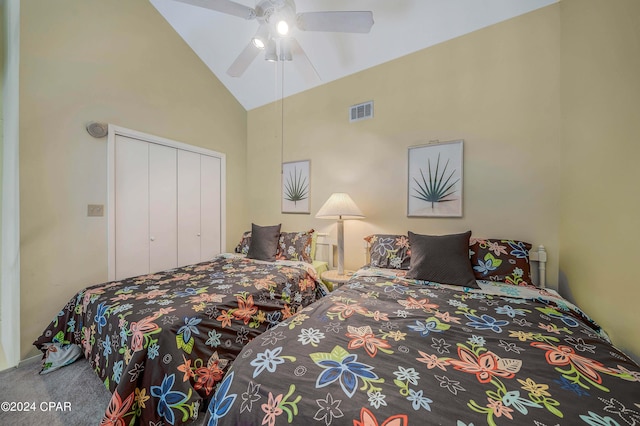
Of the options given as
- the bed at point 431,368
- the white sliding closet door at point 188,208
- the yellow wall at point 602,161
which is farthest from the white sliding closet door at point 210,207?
the yellow wall at point 602,161

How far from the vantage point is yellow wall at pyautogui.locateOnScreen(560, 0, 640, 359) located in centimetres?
→ 123

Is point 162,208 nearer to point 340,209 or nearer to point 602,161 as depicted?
point 340,209

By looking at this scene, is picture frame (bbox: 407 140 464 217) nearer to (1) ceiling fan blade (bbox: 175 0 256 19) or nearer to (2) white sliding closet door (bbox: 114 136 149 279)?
(1) ceiling fan blade (bbox: 175 0 256 19)

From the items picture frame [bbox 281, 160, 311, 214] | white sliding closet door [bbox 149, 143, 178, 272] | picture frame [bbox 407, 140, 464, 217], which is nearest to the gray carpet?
white sliding closet door [bbox 149, 143, 178, 272]

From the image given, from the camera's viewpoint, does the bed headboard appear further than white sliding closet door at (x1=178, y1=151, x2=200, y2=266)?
No

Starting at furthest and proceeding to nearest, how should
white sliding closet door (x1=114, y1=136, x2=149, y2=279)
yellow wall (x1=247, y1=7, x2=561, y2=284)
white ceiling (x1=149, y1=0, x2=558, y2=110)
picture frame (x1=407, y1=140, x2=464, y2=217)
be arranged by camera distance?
white sliding closet door (x1=114, y1=136, x2=149, y2=279)
picture frame (x1=407, y1=140, x2=464, y2=217)
white ceiling (x1=149, y1=0, x2=558, y2=110)
yellow wall (x1=247, y1=7, x2=561, y2=284)

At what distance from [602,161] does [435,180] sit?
107 centimetres

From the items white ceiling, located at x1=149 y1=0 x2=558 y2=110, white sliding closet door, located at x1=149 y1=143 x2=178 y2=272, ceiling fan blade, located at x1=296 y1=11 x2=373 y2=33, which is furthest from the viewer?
white sliding closet door, located at x1=149 y1=143 x2=178 y2=272

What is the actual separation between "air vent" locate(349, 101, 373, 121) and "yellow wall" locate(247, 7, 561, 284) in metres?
0.06

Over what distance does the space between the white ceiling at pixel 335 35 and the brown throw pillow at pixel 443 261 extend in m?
1.97

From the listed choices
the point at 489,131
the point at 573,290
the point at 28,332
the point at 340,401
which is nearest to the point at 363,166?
the point at 489,131

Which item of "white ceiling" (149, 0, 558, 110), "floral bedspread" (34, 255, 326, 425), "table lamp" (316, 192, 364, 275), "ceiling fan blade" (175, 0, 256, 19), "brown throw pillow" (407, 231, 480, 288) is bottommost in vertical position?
"floral bedspread" (34, 255, 326, 425)

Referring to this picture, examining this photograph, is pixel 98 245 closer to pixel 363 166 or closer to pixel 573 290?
pixel 363 166

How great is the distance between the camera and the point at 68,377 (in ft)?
5.52
